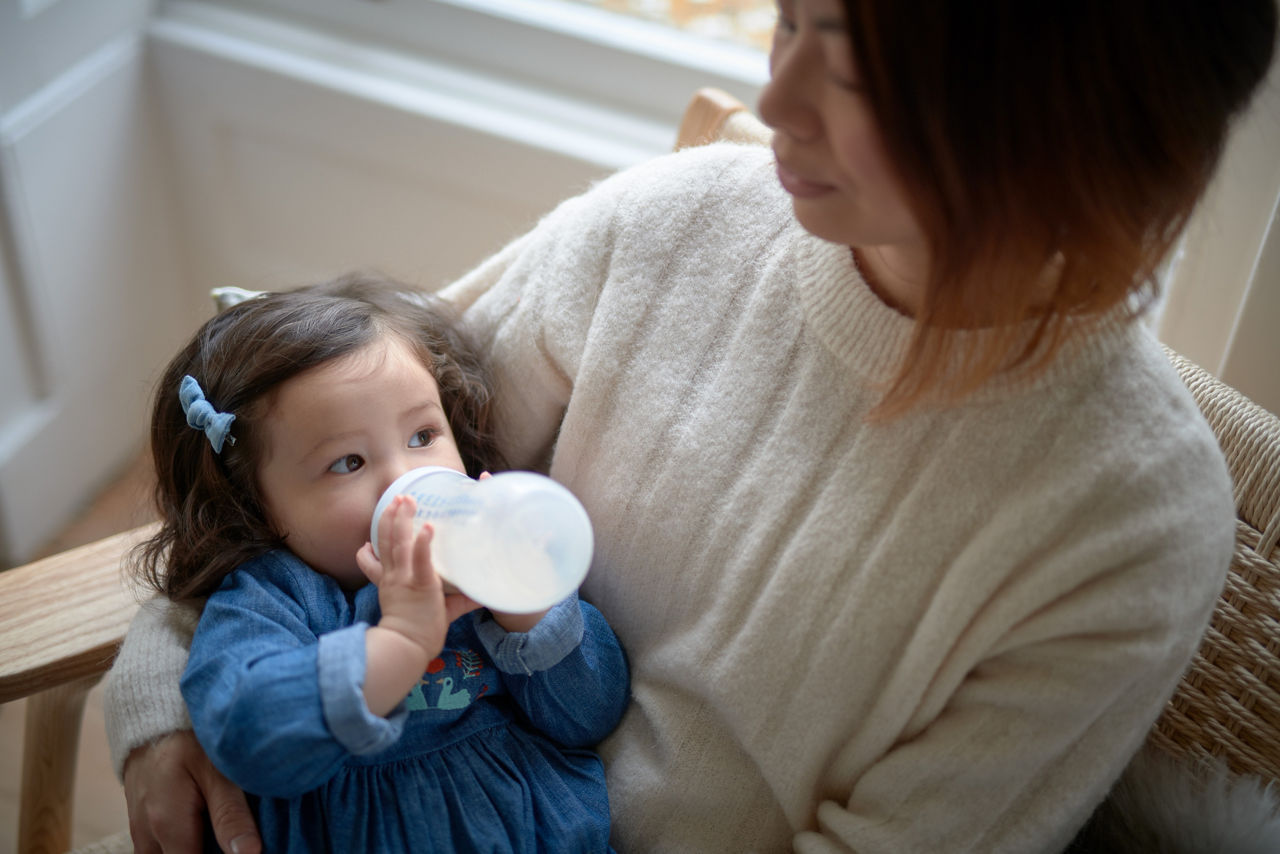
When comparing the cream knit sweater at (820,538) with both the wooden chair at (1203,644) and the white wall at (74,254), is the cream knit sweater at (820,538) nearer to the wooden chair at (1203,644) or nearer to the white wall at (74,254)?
the wooden chair at (1203,644)

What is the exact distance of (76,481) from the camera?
206 centimetres

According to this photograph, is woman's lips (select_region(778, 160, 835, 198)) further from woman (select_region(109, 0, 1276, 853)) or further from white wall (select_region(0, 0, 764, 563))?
white wall (select_region(0, 0, 764, 563))

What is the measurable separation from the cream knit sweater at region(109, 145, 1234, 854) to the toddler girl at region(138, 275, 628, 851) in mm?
76

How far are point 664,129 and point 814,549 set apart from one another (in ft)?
3.49

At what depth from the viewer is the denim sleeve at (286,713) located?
2.59 ft

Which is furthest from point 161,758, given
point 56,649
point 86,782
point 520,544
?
point 86,782

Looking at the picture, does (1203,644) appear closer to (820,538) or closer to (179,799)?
(820,538)

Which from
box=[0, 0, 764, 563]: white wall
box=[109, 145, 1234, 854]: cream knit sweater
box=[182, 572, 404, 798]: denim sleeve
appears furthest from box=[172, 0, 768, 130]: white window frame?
box=[182, 572, 404, 798]: denim sleeve

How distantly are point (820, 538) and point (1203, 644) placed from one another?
0.42m

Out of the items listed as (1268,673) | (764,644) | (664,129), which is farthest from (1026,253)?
(664,129)

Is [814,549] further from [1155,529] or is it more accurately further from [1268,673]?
[1268,673]

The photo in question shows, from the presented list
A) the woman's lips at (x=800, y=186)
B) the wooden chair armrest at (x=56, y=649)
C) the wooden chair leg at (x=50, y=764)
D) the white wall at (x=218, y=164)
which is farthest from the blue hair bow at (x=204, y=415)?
the white wall at (x=218, y=164)

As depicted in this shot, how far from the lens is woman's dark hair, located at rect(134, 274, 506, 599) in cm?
97

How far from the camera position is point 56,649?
3.35 feet
